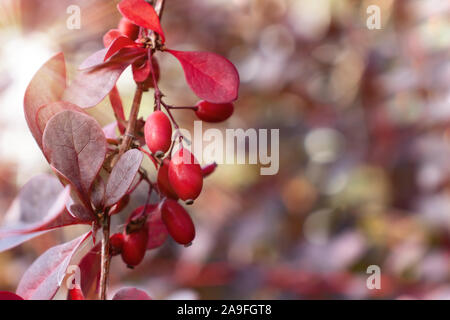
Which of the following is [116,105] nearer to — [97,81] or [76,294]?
[97,81]

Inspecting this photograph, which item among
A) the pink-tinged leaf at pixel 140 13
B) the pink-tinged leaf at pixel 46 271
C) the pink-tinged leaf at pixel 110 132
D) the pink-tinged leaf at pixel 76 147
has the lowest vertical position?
the pink-tinged leaf at pixel 46 271

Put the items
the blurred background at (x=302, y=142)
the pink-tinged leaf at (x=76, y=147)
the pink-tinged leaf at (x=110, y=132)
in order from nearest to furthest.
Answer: the pink-tinged leaf at (x=76, y=147), the pink-tinged leaf at (x=110, y=132), the blurred background at (x=302, y=142)

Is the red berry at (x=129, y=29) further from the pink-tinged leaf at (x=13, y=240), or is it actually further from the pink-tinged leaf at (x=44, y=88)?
the pink-tinged leaf at (x=13, y=240)

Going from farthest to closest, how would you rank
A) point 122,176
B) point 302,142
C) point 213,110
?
point 302,142, point 213,110, point 122,176

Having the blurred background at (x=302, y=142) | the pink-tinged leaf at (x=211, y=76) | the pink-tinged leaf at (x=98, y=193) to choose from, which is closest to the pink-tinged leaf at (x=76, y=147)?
the pink-tinged leaf at (x=98, y=193)

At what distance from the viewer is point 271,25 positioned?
5.11 ft

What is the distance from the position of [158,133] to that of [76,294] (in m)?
0.19

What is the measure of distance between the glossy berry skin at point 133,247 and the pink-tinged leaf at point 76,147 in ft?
0.28

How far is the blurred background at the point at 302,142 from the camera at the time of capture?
1.28 metres

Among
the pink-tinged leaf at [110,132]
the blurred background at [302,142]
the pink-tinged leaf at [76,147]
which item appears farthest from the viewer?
the blurred background at [302,142]

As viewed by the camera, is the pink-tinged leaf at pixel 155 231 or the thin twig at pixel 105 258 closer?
the thin twig at pixel 105 258

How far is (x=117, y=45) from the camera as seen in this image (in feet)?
1.50

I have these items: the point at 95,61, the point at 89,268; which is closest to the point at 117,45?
the point at 95,61

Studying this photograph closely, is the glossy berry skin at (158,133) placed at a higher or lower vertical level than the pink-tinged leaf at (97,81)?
lower
